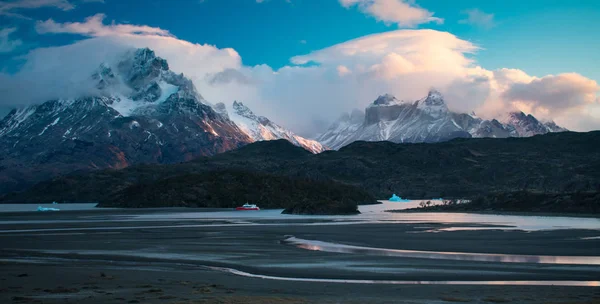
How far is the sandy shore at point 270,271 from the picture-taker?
26.3 meters

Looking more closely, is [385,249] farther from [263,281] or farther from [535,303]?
[535,303]

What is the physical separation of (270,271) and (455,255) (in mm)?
14800

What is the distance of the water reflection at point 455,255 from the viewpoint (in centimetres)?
3902

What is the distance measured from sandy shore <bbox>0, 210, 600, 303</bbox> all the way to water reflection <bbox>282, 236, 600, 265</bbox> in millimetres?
1483

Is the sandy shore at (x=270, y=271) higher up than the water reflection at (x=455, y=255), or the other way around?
the water reflection at (x=455, y=255)

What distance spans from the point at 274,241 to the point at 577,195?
8070 cm

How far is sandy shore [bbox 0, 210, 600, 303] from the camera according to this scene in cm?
2630

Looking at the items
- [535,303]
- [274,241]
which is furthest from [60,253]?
[535,303]

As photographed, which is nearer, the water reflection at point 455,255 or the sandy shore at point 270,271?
the sandy shore at point 270,271

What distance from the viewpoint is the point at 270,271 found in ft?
116

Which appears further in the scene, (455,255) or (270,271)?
(455,255)

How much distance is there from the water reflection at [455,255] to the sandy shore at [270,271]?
1483 mm

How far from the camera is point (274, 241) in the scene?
57.3 metres

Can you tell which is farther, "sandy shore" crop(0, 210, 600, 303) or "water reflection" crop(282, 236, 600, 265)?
"water reflection" crop(282, 236, 600, 265)
